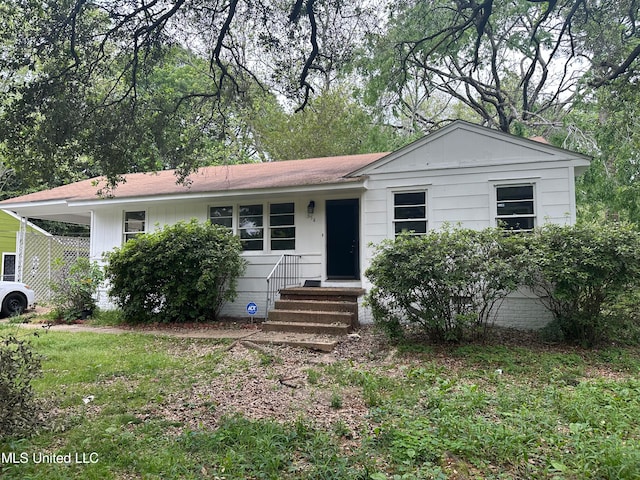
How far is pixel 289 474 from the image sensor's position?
288 cm

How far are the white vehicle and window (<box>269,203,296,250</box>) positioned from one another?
6446mm

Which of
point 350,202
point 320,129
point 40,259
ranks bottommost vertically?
point 40,259

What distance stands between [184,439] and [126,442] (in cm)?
47

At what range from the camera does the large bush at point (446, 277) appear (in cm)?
622

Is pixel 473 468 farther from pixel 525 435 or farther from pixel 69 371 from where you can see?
pixel 69 371

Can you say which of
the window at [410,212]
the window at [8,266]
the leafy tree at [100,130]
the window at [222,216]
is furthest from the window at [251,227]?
the window at [8,266]

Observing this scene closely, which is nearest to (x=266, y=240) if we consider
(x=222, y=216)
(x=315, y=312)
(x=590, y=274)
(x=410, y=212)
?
(x=222, y=216)

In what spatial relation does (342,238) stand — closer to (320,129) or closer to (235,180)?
(235,180)

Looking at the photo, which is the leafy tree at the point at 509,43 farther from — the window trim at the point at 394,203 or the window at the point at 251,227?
the window at the point at 251,227

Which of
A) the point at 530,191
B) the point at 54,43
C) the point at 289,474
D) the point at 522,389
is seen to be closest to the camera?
the point at 289,474

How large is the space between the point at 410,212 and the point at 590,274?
351 cm

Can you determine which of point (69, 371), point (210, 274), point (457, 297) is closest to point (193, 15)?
point (210, 274)

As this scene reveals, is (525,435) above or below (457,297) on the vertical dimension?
below

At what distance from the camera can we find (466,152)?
8195 millimetres
